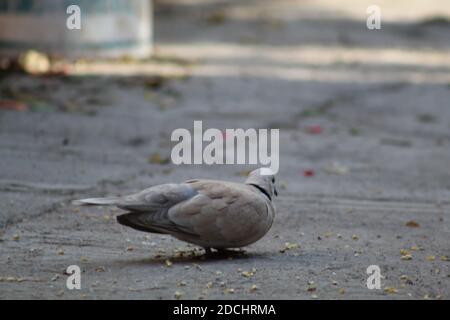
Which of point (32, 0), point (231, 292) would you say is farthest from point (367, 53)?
point (231, 292)

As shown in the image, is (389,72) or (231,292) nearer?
(231,292)

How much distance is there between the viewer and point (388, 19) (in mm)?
15969

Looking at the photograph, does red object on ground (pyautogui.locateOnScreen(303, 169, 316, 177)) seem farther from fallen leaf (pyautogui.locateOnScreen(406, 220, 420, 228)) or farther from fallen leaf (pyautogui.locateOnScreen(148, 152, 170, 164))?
fallen leaf (pyautogui.locateOnScreen(406, 220, 420, 228))

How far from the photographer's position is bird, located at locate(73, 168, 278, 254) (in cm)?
493

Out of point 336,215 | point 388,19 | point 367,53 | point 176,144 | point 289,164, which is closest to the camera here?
point 336,215

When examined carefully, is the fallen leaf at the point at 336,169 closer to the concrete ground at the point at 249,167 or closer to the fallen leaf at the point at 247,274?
the concrete ground at the point at 249,167

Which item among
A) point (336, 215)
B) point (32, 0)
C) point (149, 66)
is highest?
point (32, 0)

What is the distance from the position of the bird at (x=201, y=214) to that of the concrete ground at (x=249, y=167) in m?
0.16

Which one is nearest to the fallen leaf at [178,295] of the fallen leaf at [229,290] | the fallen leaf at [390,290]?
the fallen leaf at [229,290]

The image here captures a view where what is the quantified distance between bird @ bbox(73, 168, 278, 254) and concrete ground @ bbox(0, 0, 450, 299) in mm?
155

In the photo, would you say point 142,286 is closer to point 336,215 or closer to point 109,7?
point 336,215


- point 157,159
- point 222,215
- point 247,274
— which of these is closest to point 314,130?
point 157,159

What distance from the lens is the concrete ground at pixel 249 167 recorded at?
15.8 feet

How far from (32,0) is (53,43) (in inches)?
22.3
